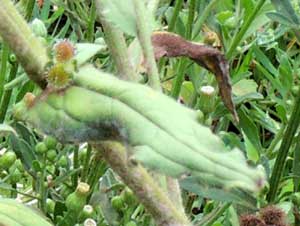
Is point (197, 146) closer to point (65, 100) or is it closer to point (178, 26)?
point (65, 100)

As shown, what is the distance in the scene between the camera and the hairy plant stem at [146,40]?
0.66m

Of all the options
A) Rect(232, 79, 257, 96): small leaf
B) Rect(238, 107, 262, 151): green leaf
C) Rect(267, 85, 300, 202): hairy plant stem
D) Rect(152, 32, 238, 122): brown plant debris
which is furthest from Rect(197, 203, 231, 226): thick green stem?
Rect(232, 79, 257, 96): small leaf

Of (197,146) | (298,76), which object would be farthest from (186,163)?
(298,76)

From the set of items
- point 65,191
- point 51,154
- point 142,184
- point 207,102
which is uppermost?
point 142,184

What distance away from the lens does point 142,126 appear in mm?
524

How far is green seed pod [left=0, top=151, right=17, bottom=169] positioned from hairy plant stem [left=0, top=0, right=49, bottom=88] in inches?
20.3

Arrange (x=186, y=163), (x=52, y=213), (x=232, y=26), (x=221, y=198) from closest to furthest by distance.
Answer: (x=186, y=163) → (x=221, y=198) → (x=52, y=213) → (x=232, y=26)

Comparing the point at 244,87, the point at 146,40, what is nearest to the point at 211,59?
the point at 146,40

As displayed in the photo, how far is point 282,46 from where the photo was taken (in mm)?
1790

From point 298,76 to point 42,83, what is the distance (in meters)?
0.87

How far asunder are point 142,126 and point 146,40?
0.17 m

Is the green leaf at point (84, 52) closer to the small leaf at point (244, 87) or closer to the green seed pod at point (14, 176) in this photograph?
the green seed pod at point (14, 176)

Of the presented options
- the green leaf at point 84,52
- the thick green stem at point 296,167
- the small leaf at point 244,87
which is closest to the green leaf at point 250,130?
the thick green stem at point 296,167

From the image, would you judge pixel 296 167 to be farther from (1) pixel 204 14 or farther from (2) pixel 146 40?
(2) pixel 146 40
